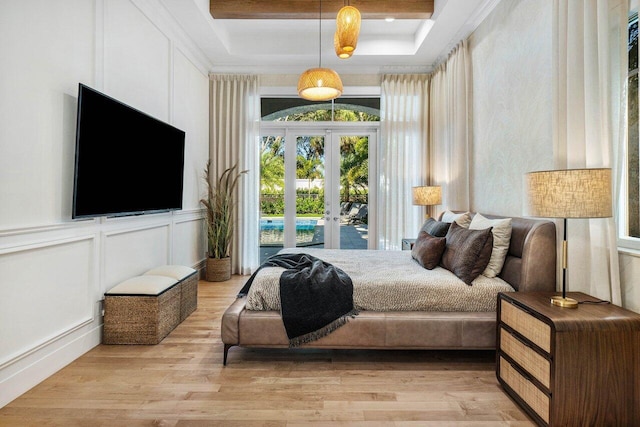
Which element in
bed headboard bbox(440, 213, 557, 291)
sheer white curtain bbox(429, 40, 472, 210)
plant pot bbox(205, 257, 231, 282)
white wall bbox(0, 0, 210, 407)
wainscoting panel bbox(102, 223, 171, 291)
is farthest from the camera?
plant pot bbox(205, 257, 231, 282)

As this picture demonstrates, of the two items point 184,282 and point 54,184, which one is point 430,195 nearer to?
point 184,282

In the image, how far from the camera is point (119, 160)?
264cm

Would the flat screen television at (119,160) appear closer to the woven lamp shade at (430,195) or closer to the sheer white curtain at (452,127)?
the woven lamp shade at (430,195)

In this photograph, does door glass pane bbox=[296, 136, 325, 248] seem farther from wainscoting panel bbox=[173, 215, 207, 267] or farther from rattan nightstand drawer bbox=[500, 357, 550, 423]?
rattan nightstand drawer bbox=[500, 357, 550, 423]

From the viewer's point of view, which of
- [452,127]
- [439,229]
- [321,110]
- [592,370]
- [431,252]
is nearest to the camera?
[592,370]

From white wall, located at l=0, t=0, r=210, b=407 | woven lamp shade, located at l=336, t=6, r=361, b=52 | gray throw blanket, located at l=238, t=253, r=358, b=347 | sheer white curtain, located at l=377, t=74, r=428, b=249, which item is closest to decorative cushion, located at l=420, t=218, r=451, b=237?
gray throw blanket, located at l=238, t=253, r=358, b=347

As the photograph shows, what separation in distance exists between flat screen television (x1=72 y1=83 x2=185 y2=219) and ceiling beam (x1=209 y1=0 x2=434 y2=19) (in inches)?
57.5

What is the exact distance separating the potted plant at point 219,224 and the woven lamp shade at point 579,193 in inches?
150

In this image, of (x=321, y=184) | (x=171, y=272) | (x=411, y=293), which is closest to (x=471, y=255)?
(x=411, y=293)

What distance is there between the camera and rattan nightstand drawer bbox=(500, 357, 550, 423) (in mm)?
1628

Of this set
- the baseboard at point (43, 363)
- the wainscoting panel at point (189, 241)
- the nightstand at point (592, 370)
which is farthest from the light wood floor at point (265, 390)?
the wainscoting panel at point (189, 241)

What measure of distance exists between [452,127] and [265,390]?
11.4 ft

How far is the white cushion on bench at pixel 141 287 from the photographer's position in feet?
8.50

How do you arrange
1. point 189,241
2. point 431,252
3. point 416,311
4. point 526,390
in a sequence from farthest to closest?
point 189,241 → point 431,252 → point 416,311 → point 526,390
